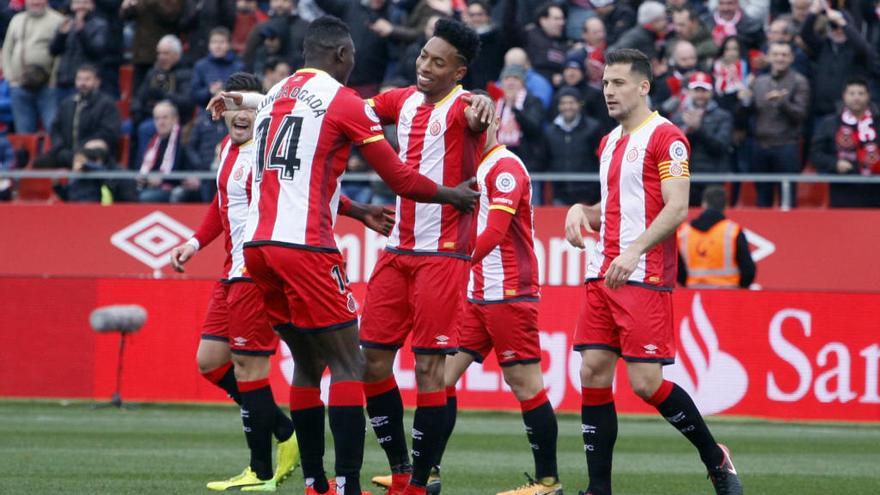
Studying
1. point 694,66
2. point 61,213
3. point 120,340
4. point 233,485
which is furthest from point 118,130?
point 233,485

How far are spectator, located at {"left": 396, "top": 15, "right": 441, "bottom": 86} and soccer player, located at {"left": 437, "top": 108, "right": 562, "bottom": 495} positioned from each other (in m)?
8.27

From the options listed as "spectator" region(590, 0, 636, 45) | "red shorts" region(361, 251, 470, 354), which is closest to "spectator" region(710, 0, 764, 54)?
"spectator" region(590, 0, 636, 45)

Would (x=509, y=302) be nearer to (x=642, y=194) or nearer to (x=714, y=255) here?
(x=642, y=194)

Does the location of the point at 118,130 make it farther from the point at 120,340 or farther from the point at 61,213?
the point at 120,340

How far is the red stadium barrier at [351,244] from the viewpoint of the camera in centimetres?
1717

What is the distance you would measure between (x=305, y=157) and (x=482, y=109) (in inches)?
46.7

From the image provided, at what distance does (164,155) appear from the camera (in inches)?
757

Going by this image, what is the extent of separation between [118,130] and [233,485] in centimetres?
1114

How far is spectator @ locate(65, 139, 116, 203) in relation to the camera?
749 inches

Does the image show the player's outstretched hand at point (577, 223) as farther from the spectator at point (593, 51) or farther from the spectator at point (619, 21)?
the spectator at point (619, 21)

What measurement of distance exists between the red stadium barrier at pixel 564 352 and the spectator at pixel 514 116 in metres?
2.78

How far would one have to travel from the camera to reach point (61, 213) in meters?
19.0

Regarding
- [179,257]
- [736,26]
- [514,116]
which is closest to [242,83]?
[179,257]

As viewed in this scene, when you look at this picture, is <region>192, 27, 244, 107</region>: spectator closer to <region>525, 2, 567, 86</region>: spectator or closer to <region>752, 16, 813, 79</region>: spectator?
<region>525, 2, 567, 86</region>: spectator
